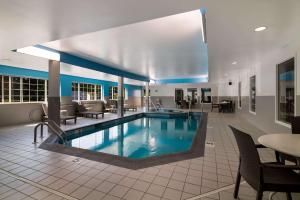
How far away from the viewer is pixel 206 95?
12.5 metres

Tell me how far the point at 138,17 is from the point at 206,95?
11519 mm

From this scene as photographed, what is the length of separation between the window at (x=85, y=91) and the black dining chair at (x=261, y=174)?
8.97m

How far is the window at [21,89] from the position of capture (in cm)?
587

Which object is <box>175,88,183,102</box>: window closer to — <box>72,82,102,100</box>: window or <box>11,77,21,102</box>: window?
<box>72,82,102,100</box>: window

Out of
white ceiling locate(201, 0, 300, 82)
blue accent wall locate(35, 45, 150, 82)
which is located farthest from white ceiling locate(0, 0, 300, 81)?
blue accent wall locate(35, 45, 150, 82)

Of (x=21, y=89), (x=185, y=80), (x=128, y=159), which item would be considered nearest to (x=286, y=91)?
(x=128, y=159)

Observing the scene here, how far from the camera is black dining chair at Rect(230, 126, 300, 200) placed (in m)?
1.19

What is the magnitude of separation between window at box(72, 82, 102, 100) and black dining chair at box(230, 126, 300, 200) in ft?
29.4

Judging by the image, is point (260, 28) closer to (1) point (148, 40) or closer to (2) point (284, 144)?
(2) point (284, 144)

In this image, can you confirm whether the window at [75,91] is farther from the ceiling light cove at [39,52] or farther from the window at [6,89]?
the ceiling light cove at [39,52]

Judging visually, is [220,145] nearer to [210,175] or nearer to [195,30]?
[210,175]

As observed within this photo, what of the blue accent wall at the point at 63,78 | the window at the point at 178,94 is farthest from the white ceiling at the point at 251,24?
the window at the point at 178,94

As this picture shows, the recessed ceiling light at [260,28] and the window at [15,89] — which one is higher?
the recessed ceiling light at [260,28]

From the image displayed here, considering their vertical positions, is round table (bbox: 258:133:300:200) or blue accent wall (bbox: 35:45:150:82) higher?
blue accent wall (bbox: 35:45:150:82)
